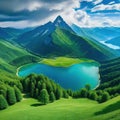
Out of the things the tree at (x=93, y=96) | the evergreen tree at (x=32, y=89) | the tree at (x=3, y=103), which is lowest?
the tree at (x=93, y=96)

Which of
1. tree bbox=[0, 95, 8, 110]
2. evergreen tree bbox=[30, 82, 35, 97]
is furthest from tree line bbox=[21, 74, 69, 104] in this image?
tree bbox=[0, 95, 8, 110]

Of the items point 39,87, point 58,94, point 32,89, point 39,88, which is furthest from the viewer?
point 39,87

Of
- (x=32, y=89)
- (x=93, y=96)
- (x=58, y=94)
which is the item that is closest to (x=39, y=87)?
(x=32, y=89)

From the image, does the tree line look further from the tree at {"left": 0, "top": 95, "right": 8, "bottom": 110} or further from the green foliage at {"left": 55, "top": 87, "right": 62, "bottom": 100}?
the tree at {"left": 0, "top": 95, "right": 8, "bottom": 110}

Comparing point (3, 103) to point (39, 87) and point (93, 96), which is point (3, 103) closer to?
point (39, 87)

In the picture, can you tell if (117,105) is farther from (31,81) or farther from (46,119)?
(31,81)

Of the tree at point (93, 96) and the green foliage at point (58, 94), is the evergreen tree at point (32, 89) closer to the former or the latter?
the green foliage at point (58, 94)

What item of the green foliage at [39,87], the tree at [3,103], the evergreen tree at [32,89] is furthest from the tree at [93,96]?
the tree at [3,103]

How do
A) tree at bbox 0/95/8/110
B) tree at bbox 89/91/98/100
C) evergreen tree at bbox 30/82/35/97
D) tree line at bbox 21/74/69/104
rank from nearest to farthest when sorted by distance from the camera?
tree at bbox 0/95/8/110 → tree line at bbox 21/74/69/104 → evergreen tree at bbox 30/82/35/97 → tree at bbox 89/91/98/100

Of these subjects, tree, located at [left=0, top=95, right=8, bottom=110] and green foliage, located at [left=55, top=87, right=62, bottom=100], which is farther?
green foliage, located at [left=55, top=87, right=62, bottom=100]

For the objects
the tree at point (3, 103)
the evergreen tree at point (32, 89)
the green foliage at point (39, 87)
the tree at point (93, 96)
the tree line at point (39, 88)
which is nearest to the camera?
the tree at point (3, 103)

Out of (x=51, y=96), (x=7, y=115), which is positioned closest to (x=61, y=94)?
(x=51, y=96)
